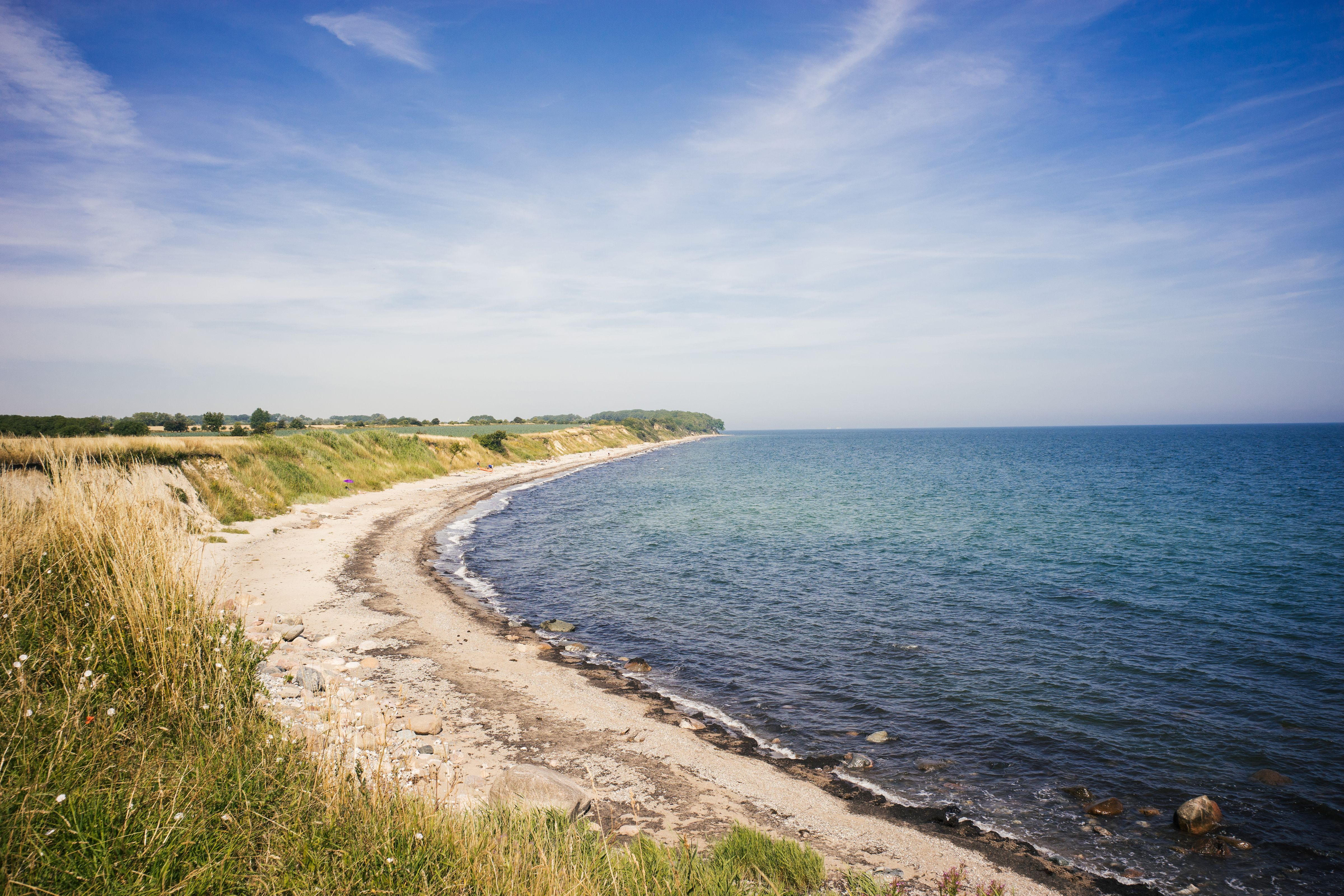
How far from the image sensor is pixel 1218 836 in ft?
29.3

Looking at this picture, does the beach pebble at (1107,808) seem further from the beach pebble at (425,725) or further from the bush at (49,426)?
the bush at (49,426)

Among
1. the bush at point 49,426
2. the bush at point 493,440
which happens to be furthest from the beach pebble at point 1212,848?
the bush at point 493,440

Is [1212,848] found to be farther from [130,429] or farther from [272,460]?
[130,429]

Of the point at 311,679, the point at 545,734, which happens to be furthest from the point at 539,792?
the point at 311,679

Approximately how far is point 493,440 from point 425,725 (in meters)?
73.5

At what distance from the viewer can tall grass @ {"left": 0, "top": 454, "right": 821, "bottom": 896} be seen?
4.38 metres

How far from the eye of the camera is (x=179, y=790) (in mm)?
4684

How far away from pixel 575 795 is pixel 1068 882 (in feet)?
22.5

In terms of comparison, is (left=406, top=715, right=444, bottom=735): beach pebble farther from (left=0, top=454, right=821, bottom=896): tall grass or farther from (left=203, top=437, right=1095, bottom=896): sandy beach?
(left=0, top=454, right=821, bottom=896): tall grass

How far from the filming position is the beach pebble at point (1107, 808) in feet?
31.3

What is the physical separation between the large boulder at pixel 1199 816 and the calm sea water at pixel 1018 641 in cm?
29

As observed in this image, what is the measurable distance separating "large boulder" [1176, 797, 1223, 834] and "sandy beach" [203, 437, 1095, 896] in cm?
242

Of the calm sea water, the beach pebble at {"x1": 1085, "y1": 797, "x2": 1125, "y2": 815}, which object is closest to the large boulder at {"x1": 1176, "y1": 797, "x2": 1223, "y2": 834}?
the calm sea water

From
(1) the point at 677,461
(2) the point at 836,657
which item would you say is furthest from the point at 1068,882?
(1) the point at 677,461
